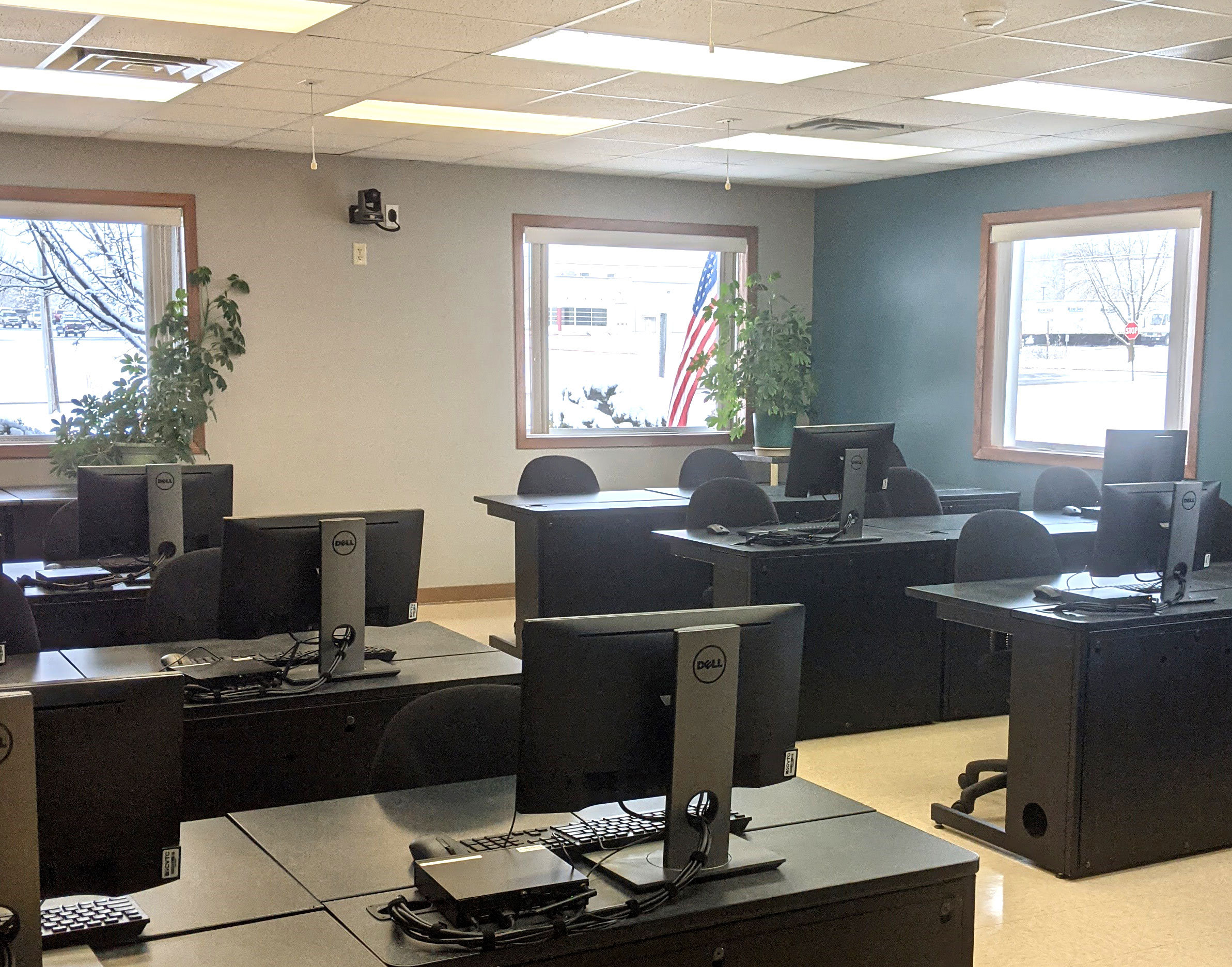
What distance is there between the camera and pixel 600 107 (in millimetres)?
5863

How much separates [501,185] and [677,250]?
141 cm

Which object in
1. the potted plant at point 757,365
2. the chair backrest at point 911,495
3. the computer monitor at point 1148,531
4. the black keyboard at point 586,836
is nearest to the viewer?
the black keyboard at point 586,836

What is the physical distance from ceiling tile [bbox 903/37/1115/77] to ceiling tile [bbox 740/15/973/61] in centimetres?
9

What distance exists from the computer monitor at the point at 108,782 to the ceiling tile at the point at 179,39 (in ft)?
10.9

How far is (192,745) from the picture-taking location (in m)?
3.10

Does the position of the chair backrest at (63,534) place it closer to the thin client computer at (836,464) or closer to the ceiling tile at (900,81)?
the thin client computer at (836,464)

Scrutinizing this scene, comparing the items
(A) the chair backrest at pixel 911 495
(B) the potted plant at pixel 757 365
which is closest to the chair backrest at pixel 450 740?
(A) the chair backrest at pixel 911 495

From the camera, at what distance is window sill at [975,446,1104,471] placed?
721 centimetres

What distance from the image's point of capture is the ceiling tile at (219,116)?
19.4ft

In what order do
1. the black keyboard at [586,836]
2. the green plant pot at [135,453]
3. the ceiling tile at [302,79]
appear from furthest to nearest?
1. the green plant pot at [135,453]
2. the ceiling tile at [302,79]
3. the black keyboard at [586,836]

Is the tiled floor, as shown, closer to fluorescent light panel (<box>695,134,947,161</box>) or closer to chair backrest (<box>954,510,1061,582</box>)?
chair backrest (<box>954,510,1061,582</box>)

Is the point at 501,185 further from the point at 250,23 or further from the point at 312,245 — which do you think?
the point at 250,23

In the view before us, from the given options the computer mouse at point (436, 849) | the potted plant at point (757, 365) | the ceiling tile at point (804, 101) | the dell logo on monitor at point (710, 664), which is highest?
the ceiling tile at point (804, 101)

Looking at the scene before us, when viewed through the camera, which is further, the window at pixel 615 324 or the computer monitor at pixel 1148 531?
the window at pixel 615 324
